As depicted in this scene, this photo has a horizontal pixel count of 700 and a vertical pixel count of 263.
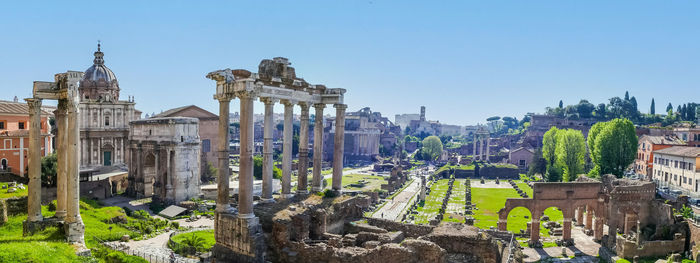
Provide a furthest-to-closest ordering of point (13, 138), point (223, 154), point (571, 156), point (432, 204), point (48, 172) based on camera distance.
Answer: point (571, 156), point (432, 204), point (13, 138), point (48, 172), point (223, 154)

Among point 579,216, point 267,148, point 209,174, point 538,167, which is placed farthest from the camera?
point 538,167

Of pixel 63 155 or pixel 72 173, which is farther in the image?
pixel 63 155

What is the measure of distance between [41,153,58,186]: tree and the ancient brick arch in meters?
36.8

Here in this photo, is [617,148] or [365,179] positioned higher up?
[617,148]

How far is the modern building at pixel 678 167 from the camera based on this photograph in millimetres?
47688

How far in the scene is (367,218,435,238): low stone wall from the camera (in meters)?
23.4

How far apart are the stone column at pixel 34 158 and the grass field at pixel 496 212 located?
34215 mm

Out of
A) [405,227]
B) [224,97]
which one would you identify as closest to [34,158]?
[224,97]

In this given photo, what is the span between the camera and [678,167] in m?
51.4

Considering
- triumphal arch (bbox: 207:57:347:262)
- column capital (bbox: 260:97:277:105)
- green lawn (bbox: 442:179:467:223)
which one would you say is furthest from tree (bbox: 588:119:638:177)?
column capital (bbox: 260:97:277:105)

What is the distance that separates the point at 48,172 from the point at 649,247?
152 ft

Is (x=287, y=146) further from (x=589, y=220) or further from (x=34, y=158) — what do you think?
(x=589, y=220)

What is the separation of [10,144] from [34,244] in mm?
29621

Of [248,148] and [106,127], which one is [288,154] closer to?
[248,148]
